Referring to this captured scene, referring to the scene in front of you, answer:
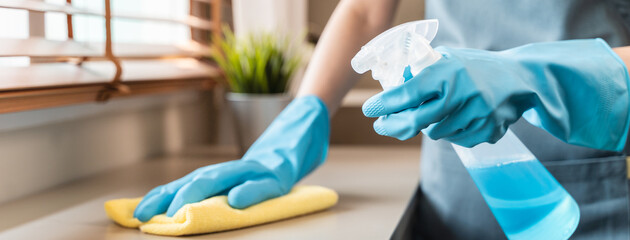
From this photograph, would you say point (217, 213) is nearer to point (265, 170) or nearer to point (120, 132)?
point (265, 170)

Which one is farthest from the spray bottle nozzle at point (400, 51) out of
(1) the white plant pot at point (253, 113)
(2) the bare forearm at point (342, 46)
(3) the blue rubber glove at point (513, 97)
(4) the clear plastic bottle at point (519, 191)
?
(1) the white plant pot at point (253, 113)

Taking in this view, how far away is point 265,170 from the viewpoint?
924 mm

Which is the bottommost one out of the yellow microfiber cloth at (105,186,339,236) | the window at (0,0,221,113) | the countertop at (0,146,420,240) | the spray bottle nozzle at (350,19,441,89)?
the countertop at (0,146,420,240)

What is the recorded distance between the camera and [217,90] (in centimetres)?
185

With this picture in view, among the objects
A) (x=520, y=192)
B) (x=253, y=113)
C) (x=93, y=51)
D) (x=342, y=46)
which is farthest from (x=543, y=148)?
(x=93, y=51)

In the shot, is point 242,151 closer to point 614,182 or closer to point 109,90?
point 109,90

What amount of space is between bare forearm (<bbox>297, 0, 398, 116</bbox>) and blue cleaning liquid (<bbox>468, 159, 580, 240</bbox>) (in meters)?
0.39

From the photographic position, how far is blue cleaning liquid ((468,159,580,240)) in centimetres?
76

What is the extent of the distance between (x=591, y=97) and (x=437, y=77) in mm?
207

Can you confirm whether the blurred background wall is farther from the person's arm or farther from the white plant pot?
the person's arm

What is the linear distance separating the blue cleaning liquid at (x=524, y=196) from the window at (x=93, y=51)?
0.68 metres

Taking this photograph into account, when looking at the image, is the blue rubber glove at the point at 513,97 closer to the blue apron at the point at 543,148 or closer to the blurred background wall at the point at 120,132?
the blue apron at the point at 543,148

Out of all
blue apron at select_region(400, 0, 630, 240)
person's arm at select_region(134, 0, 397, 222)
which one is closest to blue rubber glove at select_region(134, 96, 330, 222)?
person's arm at select_region(134, 0, 397, 222)

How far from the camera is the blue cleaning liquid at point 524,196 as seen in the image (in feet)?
2.51
